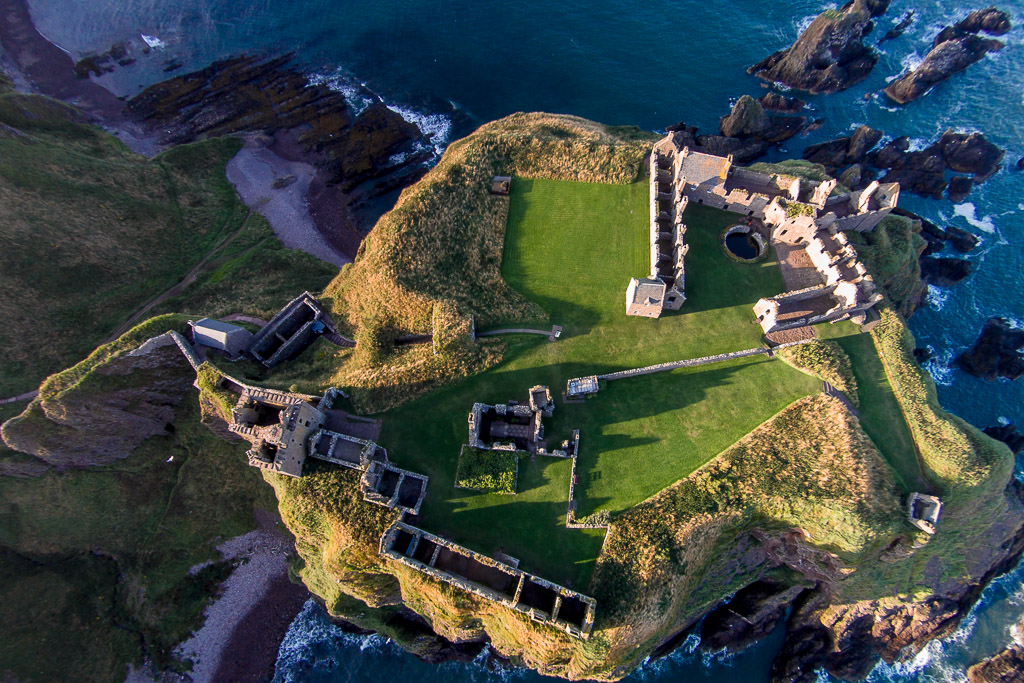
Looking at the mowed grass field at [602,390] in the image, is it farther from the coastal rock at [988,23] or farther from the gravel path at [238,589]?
the coastal rock at [988,23]

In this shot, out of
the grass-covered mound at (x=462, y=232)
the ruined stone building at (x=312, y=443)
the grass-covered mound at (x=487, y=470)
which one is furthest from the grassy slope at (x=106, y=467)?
the grass-covered mound at (x=487, y=470)

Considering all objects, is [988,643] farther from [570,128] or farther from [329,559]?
[570,128]

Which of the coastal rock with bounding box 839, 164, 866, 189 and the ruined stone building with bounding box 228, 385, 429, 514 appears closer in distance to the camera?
the ruined stone building with bounding box 228, 385, 429, 514

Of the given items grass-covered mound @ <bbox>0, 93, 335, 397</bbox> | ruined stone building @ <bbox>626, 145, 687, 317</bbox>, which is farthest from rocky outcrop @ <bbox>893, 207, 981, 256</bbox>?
grass-covered mound @ <bbox>0, 93, 335, 397</bbox>

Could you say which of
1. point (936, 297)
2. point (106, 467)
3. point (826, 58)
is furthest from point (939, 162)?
point (106, 467)

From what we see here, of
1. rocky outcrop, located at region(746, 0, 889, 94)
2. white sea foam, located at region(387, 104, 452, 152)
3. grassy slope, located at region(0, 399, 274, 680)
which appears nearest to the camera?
grassy slope, located at region(0, 399, 274, 680)

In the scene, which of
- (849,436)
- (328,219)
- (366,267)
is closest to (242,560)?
(366,267)

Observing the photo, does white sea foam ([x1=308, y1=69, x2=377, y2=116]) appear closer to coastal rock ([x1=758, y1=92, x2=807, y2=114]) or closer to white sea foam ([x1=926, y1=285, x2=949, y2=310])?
coastal rock ([x1=758, y1=92, x2=807, y2=114])
